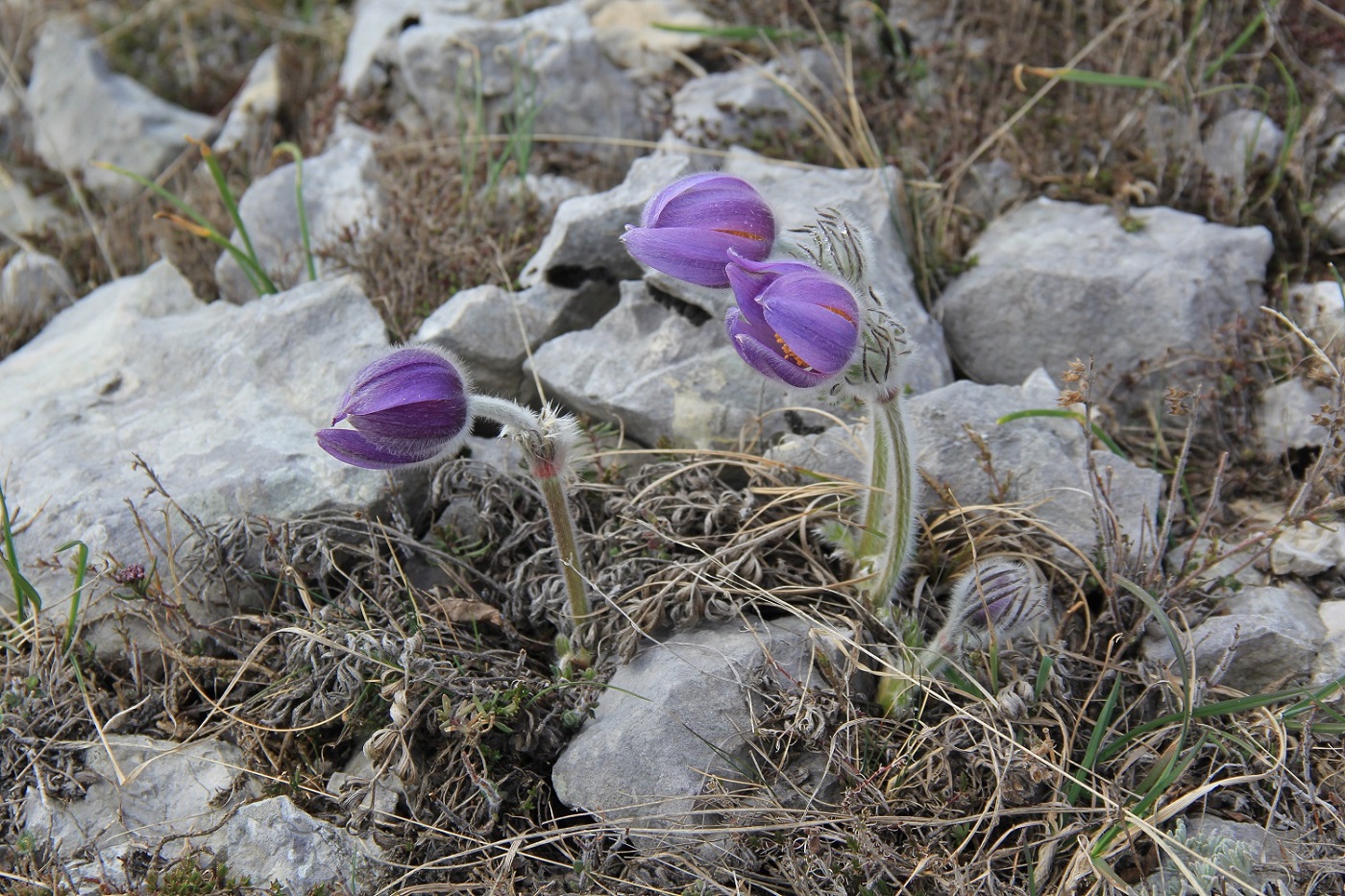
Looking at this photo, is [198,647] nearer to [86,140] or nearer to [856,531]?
[856,531]

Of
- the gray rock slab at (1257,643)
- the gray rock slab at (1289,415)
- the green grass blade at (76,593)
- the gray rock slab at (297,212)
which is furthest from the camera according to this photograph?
the gray rock slab at (297,212)

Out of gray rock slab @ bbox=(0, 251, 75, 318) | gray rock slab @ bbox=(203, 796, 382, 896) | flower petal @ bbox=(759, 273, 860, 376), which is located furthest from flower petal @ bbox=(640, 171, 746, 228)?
gray rock slab @ bbox=(0, 251, 75, 318)

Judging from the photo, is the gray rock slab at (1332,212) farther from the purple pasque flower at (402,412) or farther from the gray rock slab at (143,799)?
the gray rock slab at (143,799)

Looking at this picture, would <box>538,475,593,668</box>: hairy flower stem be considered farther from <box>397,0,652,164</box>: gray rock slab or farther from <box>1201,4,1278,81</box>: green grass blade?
<box>1201,4,1278,81</box>: green grass blade

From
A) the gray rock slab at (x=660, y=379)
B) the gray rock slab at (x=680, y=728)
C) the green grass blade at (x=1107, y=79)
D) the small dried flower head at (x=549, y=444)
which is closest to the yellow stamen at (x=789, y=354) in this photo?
the small dried flower head at (x=549, y=444)

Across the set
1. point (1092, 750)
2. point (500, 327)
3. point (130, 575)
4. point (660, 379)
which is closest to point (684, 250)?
point (660, 379)

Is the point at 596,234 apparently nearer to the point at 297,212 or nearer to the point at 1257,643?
the point at 297,212

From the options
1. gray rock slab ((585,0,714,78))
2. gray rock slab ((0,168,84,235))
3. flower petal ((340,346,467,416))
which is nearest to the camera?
flower petal ((340,346,467,416))
